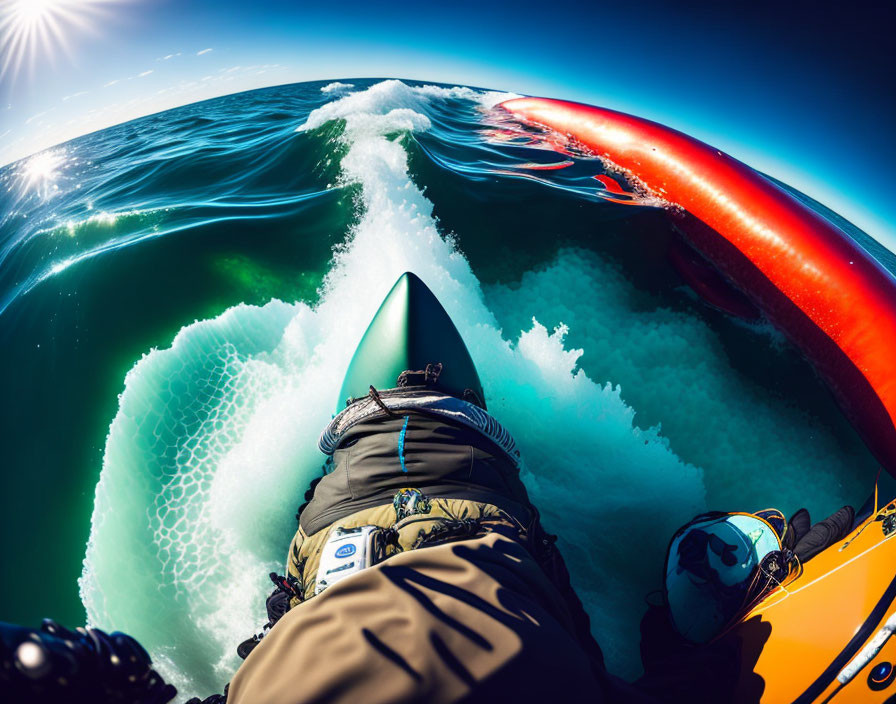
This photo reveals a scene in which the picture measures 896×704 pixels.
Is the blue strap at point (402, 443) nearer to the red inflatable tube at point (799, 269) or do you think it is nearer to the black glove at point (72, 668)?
the black glove at point (72, 668)

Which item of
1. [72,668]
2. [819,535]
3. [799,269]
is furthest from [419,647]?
[799,269]

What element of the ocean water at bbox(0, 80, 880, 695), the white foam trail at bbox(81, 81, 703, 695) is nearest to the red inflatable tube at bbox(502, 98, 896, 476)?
the ocean water at bbox(0, 80, 880, 695)

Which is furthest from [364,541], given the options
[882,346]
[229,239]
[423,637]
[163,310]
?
[882,346]

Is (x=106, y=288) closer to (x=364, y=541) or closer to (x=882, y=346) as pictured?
(x=364, y=541)

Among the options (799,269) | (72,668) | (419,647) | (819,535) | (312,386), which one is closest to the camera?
(72,668)

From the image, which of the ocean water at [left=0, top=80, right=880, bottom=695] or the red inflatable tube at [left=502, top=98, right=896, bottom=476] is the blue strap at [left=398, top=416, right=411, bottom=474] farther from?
the red inflatable tube at [left=502, top=98, right=896, bottom=476]

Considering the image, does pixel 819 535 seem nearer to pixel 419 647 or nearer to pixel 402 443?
pixel 402 443

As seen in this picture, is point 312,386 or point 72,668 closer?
point 72,668
